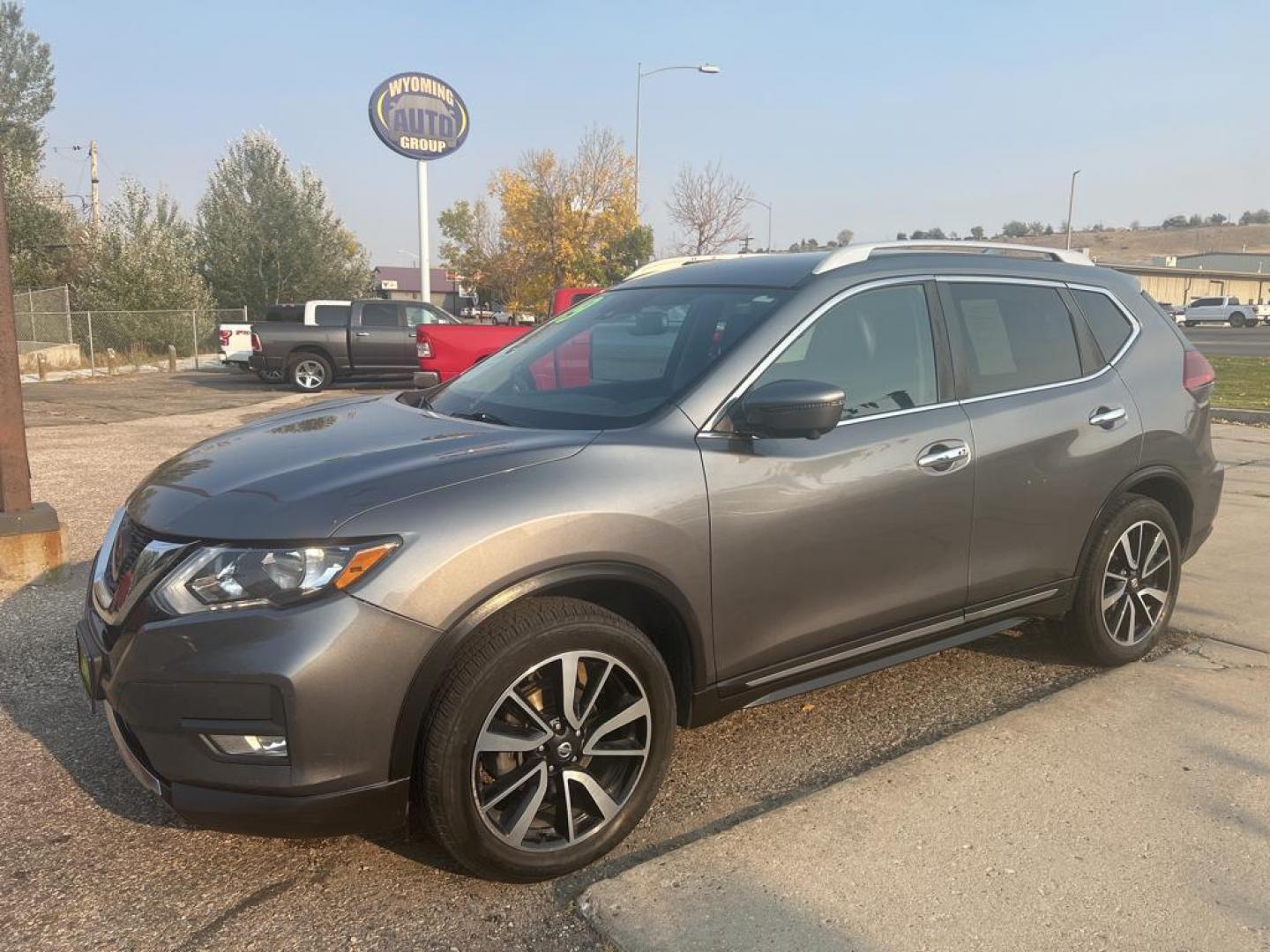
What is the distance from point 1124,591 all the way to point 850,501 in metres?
1.77

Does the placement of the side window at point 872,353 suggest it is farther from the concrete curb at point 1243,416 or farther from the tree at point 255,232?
the tree at point 255,232

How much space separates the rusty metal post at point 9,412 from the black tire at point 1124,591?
5349mm

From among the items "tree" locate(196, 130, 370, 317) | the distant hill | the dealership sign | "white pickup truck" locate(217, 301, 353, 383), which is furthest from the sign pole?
the distant hill

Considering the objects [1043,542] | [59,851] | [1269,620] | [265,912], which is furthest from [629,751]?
[1269,620]

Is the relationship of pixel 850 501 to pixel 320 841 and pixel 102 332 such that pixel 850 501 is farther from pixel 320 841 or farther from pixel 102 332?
pixel 102 332

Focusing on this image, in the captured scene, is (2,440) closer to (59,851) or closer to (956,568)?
(59,851)

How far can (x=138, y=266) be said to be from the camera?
1085 inches

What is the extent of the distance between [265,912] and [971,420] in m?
2.73

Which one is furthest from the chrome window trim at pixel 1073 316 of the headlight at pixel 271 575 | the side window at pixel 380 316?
the side window at pixel 380 316

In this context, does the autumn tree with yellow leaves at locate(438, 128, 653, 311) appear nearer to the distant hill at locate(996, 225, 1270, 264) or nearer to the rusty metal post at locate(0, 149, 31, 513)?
the rusty metal post at locate(0, 149, 31, 513)

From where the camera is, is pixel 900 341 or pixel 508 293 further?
pixel 508 293

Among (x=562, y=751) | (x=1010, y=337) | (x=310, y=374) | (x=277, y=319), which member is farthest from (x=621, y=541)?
(x=277, y=319)

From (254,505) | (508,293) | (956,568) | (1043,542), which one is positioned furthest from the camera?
(508,293)

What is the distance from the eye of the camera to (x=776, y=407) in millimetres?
2744
